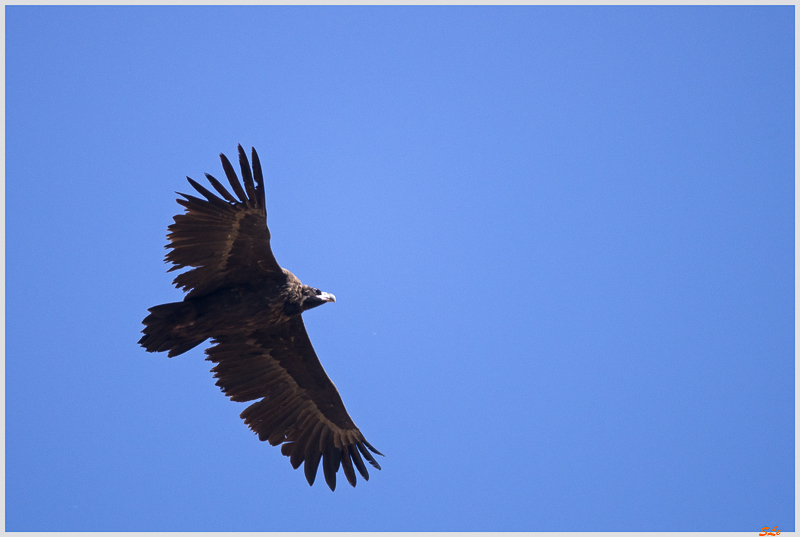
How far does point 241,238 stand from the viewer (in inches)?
467

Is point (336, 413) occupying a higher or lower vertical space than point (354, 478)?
higher

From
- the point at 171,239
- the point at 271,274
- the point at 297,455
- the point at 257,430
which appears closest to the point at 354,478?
the point at 297,455

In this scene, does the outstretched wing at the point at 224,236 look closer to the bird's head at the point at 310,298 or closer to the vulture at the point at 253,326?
the vulture at the point at 253,326

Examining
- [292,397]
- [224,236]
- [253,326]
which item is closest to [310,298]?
[253,326]

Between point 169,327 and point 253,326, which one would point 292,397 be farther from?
point 169,327

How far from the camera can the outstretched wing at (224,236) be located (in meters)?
11.5

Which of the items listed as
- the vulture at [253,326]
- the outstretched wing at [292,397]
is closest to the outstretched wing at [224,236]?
the vulture at [253,326]

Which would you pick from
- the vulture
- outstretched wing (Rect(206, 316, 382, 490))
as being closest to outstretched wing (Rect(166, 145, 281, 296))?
the vulture

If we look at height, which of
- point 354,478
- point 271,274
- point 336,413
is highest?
point 271,274

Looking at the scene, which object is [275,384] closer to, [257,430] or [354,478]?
[257,430]

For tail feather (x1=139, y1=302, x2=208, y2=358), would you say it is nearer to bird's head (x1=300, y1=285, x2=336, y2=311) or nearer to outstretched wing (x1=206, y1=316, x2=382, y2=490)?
outstretched wing (x1=206, y1=316, x2=382, y2=490)

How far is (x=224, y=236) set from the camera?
38.8 ft

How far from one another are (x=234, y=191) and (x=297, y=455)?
5.31 meters

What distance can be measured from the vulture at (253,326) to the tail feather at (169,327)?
16 mm
